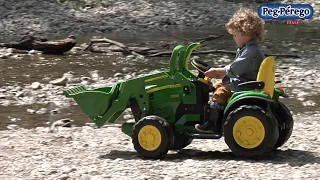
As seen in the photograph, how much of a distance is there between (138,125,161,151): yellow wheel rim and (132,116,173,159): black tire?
0.02 meters

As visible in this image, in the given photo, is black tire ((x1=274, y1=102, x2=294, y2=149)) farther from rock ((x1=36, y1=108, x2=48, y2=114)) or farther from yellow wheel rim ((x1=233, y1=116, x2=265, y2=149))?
rock ((x1=36, y1=108, x2=48, y2=114))

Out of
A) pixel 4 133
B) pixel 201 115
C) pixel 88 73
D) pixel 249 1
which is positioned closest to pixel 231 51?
pixel 88 73

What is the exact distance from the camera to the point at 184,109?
7.63 m

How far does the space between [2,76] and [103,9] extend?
1506 centimetres

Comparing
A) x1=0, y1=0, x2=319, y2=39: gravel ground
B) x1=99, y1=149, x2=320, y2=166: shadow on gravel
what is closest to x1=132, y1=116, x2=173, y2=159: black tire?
x1=99, y1=149, x2=320, y2=166: shadow on gravel

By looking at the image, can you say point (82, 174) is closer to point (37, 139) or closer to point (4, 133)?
point (37, 139)

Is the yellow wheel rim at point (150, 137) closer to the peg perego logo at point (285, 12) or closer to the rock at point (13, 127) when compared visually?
the rock at point (13, 127)

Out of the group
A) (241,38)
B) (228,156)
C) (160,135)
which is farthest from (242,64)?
(160,135)

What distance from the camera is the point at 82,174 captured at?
6.75m

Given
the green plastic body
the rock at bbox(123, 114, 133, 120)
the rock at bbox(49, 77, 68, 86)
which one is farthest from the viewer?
the rock at bbox(49, 77, 68, 86)

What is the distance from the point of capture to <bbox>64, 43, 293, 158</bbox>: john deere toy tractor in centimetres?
707

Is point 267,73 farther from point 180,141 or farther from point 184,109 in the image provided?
point 180,141

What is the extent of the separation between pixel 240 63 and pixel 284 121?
0.85 meters

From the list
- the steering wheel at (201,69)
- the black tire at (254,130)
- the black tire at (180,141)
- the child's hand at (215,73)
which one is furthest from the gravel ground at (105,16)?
the black tire at (254,130)
